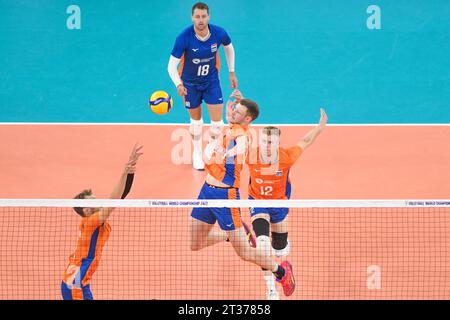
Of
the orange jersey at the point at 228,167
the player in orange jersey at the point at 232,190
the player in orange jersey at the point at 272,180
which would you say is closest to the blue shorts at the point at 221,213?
the player in orange jersey at the point at 232,190

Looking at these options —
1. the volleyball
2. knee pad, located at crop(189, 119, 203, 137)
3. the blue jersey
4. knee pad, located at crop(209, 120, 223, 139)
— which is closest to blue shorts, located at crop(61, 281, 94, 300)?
knee pad, located at crop(209, 120, 223, 139)

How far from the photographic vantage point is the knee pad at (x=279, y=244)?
11.3 m

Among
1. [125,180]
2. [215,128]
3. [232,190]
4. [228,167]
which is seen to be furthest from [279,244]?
[215,128]

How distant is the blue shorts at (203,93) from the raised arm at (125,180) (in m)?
5.68

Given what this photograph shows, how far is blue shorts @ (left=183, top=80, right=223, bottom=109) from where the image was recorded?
15.0 m

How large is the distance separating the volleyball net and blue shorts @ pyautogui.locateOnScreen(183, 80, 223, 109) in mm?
2780

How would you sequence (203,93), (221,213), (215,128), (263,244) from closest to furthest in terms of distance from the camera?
1. (221,213)
2. (263,244)
3. (215,128)
4. (203,93)

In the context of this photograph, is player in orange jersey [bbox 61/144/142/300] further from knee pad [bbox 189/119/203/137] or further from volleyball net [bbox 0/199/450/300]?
knee pad [bbox 189/119/203/137]

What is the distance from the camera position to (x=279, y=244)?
1133 centimetres

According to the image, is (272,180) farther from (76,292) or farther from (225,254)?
(76,292)

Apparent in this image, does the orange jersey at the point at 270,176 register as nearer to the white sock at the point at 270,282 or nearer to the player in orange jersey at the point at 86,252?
the white sock at the point at 270,282

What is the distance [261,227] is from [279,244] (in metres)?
0.52

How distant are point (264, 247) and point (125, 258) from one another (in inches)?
92.4

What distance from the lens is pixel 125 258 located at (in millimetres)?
11734
